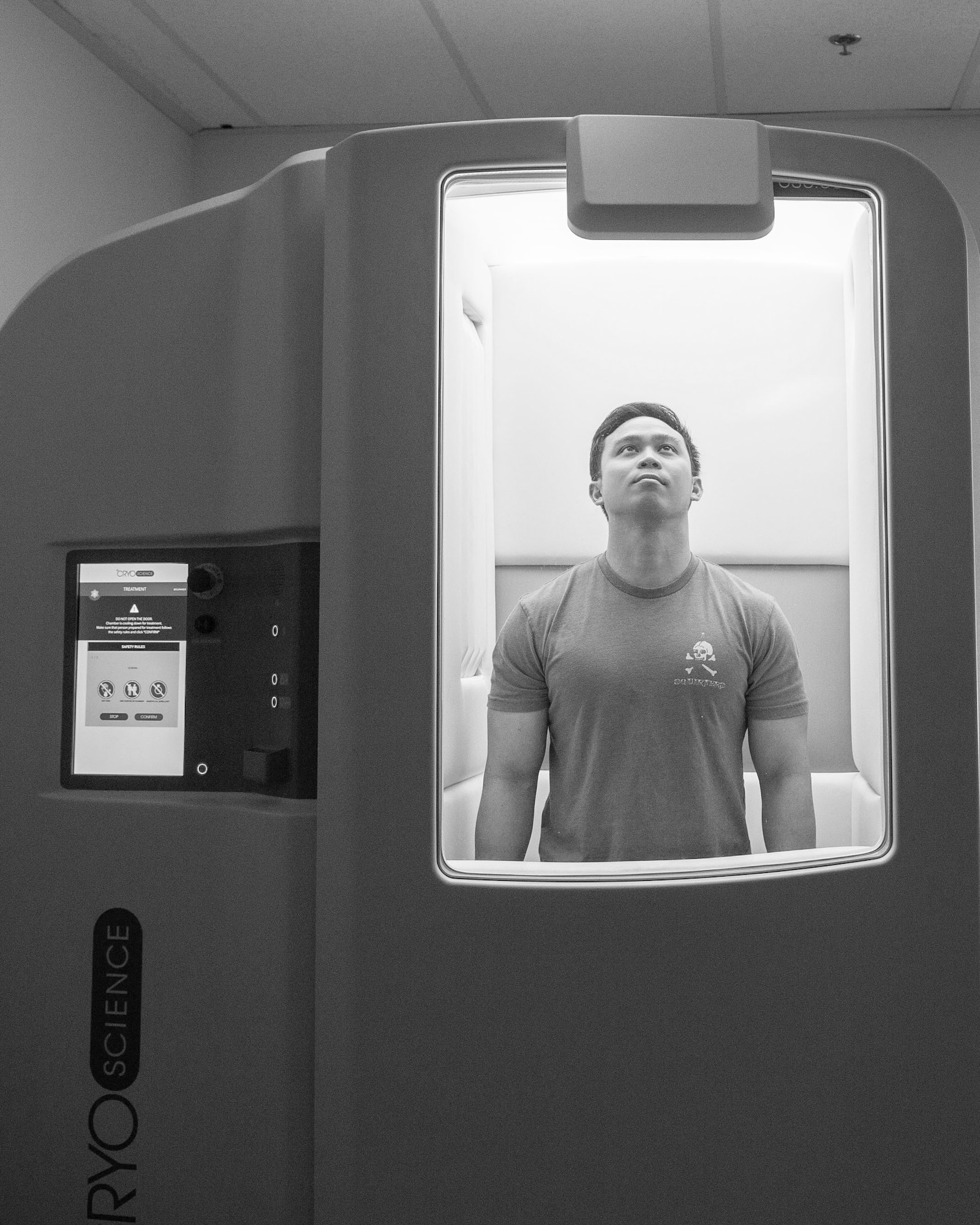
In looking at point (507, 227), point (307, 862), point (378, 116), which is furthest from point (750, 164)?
point (378, 116)

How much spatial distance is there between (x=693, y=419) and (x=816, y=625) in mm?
330

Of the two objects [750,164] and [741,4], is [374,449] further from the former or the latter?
[741,4]

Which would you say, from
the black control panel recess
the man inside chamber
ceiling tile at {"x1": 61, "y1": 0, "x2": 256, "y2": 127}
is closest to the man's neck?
the man inside chamber

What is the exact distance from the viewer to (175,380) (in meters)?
1.08

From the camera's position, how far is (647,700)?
3.77 ft

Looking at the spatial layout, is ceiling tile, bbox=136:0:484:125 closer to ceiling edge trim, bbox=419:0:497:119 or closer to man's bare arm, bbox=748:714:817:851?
ceiling edge trim, bbox=419:0:497:119

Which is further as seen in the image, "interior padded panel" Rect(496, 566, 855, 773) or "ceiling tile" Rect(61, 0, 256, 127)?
"ceiling tile" Rect(61, 0, 256, 127)

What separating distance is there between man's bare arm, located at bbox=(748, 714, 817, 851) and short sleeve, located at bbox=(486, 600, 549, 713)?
24 centimetres

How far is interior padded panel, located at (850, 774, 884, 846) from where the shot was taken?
1068mm

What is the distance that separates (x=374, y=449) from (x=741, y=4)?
1.63 metres

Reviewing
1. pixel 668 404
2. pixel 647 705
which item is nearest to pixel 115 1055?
pixel 647 705

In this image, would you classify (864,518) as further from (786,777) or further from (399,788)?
(399,788)

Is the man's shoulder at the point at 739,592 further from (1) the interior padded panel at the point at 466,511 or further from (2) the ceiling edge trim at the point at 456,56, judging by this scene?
(2) the ceiling edge trim at the point at 456,56

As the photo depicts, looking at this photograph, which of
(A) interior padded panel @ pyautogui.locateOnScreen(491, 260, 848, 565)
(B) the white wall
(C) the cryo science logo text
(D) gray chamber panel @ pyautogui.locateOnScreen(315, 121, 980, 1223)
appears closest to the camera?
(D) gray chamber panel @ pyautogui.locateOnScreen(315, 121, 980, 1223)
